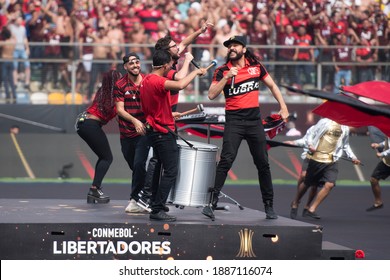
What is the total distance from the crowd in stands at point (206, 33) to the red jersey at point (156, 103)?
38.4ft

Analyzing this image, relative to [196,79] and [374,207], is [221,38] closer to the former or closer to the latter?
[196,79]

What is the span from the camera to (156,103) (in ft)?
37.0

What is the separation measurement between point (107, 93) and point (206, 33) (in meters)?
10.4

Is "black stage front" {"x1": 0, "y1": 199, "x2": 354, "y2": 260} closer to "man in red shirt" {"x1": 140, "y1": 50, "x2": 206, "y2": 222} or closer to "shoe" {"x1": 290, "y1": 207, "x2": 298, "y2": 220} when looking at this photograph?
"man in red shirt" {"x1": 140, "y1": 50, "x2": 206, "y2": 222}

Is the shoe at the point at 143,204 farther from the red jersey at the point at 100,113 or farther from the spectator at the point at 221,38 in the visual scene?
the spectator at the point at 221,38

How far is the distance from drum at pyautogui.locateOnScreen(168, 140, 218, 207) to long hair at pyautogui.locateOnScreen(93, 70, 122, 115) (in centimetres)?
242

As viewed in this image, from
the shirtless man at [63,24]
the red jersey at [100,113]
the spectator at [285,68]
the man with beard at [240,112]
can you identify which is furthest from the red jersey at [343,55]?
the man with beard at [240,112]

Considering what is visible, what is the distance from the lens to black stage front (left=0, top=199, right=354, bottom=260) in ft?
34.4

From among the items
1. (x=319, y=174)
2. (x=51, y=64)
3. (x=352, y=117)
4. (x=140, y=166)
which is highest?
(x=352, y=117)

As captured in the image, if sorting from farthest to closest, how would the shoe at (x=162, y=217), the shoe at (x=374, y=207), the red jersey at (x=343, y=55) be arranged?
the red jersey at (x=343, y=55), the shoe at (x=374, y=207), the shoe at (x=162, y=217)

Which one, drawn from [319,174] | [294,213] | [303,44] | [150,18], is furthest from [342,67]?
[294,213]

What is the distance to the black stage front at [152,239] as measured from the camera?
10.5m

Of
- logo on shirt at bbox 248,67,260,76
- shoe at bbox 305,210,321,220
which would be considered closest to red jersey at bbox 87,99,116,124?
logo on shirt at bbox 248,67,260,76
